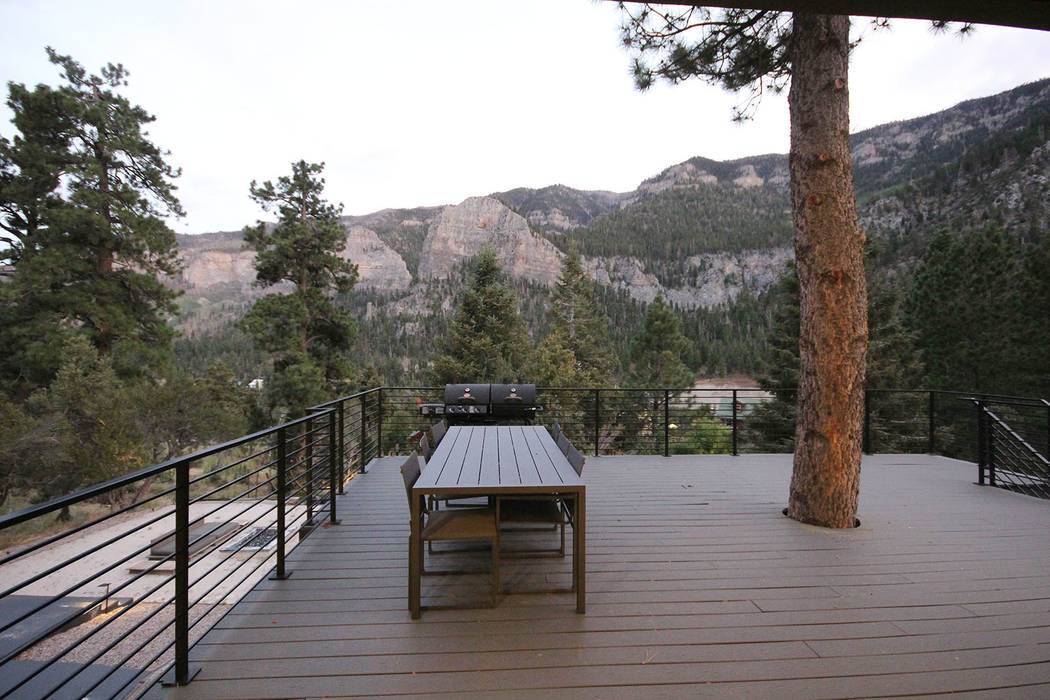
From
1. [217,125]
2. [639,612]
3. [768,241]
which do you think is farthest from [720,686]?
[768,241]

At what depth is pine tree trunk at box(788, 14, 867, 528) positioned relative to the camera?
12.1 feet

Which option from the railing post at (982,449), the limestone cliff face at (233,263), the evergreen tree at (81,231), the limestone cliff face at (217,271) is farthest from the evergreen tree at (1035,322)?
the limestone cliff face at (217,271)

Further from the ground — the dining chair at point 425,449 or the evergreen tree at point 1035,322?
the evergreen tree at point 1035,322

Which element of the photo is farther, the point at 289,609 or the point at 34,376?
the point at 34,376

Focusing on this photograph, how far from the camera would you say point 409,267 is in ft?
205

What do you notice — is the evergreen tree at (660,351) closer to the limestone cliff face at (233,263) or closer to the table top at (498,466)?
the table top at (498,466)

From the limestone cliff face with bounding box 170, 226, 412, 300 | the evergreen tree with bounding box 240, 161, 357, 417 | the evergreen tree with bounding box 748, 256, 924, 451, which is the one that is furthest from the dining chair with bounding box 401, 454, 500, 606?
the limestone cliff face with bounding box 170, 226, 412, 300

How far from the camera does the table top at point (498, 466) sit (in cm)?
238

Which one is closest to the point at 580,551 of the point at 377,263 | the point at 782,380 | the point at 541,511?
the point at 541,511

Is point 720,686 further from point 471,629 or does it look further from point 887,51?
point 887,51

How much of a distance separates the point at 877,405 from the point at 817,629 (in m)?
15.8

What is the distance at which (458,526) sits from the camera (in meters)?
2.56

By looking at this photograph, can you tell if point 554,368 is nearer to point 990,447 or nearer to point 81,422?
point 81,422

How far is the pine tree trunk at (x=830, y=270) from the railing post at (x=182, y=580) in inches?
155
